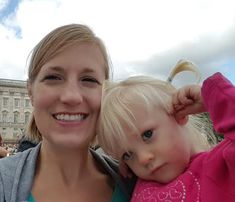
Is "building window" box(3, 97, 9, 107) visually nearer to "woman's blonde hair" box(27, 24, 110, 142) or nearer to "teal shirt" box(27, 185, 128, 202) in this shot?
"woman's blonde hair" box(27, 24, 110, 142)

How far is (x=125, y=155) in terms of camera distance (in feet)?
4.73

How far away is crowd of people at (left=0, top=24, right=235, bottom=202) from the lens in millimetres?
1297

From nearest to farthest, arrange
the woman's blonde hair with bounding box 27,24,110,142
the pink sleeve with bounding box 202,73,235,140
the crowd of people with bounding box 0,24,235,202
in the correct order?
the pink sleeve with bounding box 202,73,235,140
the crowd of people with bounding box 0,24,235,202
the woman's blonde hair with bounding box 27,24,110,142

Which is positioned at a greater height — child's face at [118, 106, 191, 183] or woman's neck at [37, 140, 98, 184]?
child's face at [118, 106, 191, 183]

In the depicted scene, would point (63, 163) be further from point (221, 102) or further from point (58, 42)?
point (221, 102)

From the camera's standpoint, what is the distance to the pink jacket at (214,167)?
114 cm

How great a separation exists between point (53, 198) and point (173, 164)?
1.44 feet

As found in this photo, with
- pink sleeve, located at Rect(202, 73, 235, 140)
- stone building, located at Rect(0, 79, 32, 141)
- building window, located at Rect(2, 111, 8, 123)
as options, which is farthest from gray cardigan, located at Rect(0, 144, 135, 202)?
building window, located at Rect(2, 111, 8, 123)

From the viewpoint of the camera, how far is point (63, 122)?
1.48 m

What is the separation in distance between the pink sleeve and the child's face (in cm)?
19

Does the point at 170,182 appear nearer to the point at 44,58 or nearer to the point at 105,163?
the point at 105,163

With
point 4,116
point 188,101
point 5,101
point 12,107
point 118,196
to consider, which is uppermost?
point 188,101

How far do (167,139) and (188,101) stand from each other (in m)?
0.13

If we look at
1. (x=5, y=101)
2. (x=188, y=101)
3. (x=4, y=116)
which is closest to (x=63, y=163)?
(x=188, y=101)
